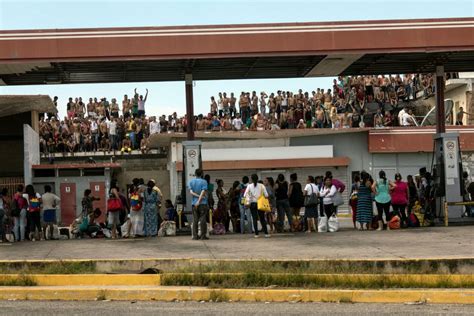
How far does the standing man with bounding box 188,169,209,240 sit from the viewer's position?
20609mm

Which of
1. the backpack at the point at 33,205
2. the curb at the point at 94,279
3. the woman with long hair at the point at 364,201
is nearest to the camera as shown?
the curb at the point at 94,279

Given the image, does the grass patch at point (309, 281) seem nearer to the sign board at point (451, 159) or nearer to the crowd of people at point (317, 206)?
the crowd of people at point (317, 206)

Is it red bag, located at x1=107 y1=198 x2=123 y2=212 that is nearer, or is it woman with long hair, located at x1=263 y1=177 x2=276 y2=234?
woman with long hair, located at x1=263 y1=177 x2=276 y2=234

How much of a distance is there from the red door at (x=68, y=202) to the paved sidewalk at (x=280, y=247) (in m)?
13.0

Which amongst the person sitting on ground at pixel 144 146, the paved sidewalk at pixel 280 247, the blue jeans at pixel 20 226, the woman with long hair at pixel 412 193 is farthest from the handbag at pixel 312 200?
the person sitting on ground at pixel 144 146

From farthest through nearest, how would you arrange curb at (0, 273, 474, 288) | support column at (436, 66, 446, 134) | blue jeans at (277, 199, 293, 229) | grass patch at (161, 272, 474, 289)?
1. support column at (436, 66, 446, 134)
2. blue jeans at (277, 199, 293, 229)
3. curb at (0, 273, 474, 288)
4. grass patch at (161, 272, 474, 289)

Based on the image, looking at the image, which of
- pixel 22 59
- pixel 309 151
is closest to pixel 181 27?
pixel 22 59

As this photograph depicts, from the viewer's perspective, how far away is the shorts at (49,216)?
2278 cm

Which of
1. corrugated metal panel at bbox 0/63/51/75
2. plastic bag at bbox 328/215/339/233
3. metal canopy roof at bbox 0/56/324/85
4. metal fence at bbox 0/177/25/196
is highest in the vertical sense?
metal canopy roof at bbox 0/56/324/85

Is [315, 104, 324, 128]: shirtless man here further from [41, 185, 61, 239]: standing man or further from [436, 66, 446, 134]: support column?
[41, 185, 61, 239]: standing man

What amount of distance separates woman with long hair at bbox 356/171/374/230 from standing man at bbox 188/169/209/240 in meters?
4.26

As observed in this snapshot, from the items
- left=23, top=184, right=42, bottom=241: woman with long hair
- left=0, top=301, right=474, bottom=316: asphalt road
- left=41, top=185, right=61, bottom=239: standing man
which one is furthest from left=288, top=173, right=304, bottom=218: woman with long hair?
left=0, top=301, right=474, bottom=316: asphalt road

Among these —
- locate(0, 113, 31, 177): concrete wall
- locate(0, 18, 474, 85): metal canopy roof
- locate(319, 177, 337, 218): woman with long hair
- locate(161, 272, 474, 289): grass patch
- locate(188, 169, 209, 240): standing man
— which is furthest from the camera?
locate(0, 113, 31, 177): concrete wall

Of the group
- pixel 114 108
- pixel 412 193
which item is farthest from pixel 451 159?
pixel 114 108
